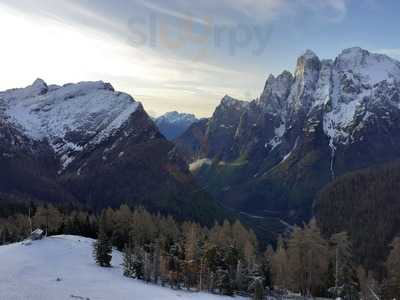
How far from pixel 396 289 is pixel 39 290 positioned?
79.4 m

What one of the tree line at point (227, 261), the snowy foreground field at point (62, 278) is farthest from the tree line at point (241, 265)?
→ the snowy foreground field at point (62, 278)

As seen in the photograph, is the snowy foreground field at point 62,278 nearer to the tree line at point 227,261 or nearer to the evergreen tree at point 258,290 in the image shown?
the tree line at point 227,261

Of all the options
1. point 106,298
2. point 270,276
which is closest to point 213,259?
point 270,276

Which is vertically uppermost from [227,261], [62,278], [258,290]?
[62,278]

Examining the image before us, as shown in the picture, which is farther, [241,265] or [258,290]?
[241,265]

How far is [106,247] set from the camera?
114 meters

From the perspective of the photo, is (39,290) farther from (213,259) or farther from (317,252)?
(317,252)

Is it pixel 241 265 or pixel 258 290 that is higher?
pixel 241 265

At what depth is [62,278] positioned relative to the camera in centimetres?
8794

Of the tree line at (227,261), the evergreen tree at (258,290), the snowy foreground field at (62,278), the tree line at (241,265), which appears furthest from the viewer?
the tree line at (227,261)

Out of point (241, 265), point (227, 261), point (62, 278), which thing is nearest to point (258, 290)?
point (241, 265)

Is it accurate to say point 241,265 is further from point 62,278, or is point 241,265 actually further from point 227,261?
point 62,278

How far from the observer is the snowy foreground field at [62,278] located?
7288 centimetres

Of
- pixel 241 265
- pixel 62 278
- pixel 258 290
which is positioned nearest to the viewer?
pixel 62 278
